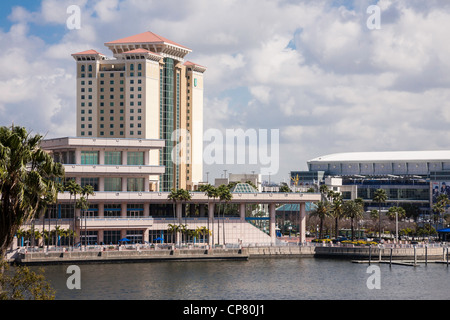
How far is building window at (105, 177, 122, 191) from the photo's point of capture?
152 meters

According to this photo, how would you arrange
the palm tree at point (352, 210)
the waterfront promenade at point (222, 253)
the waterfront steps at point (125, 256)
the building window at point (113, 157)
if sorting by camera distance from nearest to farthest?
the waterfront steps at point (125, 256) → the waterfront promenade at point (222, 253) → the building window at point (113, 157) → the palm tree at point (352, 210)

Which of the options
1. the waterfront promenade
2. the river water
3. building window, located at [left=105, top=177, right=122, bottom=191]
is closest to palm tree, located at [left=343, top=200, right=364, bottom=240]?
the waterfront promenade

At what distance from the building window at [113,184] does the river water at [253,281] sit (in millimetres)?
27549

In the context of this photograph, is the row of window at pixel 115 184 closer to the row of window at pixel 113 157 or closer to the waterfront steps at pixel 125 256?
the row of window at pixel 113 157

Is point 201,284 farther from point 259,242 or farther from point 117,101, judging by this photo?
point 117,101

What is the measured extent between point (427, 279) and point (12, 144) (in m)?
86.8

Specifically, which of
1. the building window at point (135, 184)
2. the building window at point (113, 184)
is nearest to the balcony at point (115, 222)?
the building window at point (113, 184)

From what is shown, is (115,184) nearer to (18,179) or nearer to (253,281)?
(253,281)

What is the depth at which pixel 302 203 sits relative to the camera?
167125mm

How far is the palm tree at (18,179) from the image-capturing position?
144ft

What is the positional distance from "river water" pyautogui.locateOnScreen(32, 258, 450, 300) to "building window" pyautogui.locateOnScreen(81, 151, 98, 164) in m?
31.6
